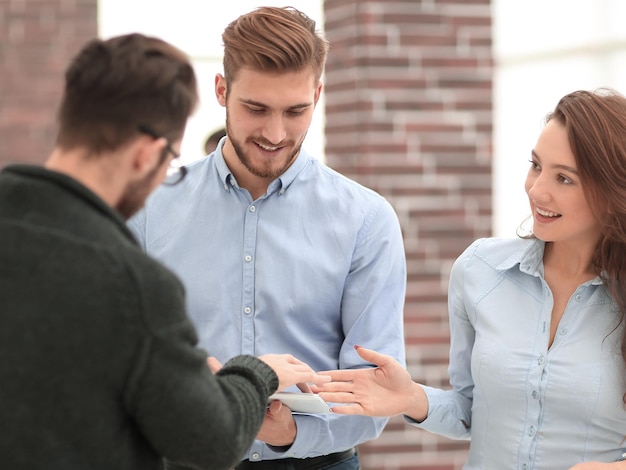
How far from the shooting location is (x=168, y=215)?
107 inches

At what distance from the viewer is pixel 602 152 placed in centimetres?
244

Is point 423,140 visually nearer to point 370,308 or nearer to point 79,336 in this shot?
point 370,308

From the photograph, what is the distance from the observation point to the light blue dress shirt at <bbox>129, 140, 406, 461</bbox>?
2.61 meters

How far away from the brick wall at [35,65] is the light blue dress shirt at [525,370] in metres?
4.35

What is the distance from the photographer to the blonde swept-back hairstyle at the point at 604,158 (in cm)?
245

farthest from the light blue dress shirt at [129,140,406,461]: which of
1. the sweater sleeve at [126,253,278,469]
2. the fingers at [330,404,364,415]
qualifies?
the sweater sleeve at [126,253,278,469]

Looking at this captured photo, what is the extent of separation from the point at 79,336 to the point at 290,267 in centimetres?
112

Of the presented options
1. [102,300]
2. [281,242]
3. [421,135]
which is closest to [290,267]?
[281,242]

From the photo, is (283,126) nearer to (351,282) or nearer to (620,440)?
(351,282)

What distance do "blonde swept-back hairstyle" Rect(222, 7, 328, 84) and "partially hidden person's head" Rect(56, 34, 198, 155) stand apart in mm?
812

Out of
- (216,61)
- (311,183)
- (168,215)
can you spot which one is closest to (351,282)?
(311,183)

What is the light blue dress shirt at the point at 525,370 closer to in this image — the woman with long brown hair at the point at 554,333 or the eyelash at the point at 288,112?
the woman with long brown hair at the point at 554,333

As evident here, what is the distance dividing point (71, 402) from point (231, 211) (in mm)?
1172

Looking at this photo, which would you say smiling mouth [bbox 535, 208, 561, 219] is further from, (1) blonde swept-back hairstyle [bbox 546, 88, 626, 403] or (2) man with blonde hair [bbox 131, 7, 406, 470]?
(2) man with blonde hair [bbox 131, 7, 406, 470]
